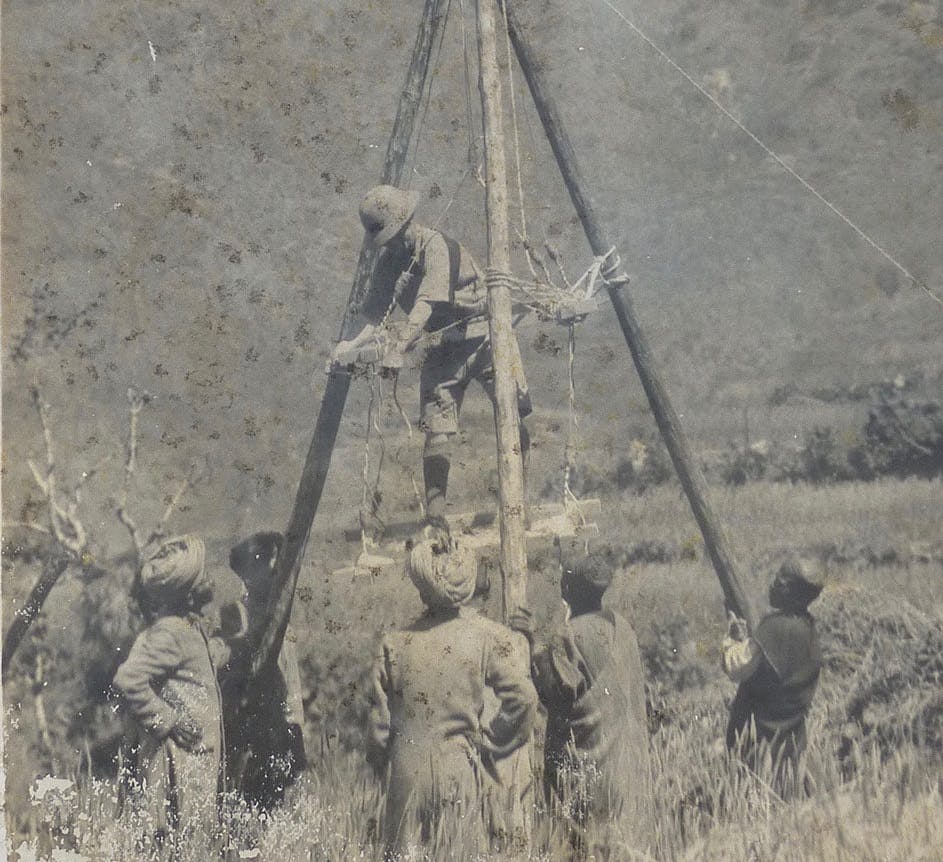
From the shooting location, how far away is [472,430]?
430 cm

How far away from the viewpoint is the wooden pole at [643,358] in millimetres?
4082

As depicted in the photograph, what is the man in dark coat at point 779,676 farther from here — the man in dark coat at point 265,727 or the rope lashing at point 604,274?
the man in dark coat at point 265,727

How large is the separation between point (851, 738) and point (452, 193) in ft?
7.04

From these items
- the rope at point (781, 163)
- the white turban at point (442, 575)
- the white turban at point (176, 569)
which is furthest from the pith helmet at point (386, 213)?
the white turban at point (176, 569)

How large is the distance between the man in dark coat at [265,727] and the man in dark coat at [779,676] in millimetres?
1369

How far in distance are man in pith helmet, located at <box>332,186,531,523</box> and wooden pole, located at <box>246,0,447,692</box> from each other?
0.07 meters

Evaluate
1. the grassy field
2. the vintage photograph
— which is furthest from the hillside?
the grassy field

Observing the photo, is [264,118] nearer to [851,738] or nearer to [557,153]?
[557,153]

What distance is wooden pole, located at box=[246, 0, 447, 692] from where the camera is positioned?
4305 mm

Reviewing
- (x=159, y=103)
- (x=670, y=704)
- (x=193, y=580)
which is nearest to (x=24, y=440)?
(x=193, y=580)

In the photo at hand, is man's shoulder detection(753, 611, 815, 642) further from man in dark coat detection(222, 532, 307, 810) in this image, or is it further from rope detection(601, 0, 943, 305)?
man in dark coat detection(222, 532, 307, 810)

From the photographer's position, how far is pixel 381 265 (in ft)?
14.5

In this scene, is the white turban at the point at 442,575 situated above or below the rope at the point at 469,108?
below

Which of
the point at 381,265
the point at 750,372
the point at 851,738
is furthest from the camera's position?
the point at 381,265
